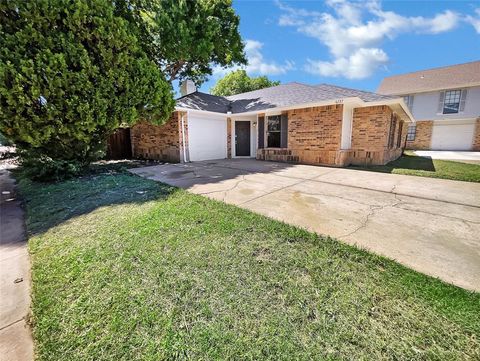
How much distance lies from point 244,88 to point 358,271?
26.6 m

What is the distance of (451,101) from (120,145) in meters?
26.1

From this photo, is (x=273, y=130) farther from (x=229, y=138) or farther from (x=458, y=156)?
(x=458, y=156)

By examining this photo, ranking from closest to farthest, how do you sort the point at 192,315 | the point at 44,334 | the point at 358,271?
the point at 44,334 → the point at 192,315 → the point at 358,271

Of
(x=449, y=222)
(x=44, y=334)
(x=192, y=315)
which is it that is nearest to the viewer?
(x=44, y=334)

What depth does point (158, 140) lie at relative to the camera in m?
11.2

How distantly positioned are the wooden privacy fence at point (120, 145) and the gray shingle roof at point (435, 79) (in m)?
23.9

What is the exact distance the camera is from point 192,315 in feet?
5.58

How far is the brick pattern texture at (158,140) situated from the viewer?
1027 cm

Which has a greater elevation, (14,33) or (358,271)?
(14,33)

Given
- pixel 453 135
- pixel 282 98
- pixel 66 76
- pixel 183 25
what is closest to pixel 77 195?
pixel 66 76

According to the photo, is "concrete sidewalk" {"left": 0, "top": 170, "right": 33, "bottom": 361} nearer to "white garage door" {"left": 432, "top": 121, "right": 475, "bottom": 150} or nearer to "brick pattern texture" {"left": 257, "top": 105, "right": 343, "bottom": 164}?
"brick pattern texture" {"left": 257, "top": 105, "right": 343, "bottom": 164}

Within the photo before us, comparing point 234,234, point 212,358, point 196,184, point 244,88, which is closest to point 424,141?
point 244,88

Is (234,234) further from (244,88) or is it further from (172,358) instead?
(244,88)

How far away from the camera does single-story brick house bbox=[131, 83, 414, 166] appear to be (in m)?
8.86
